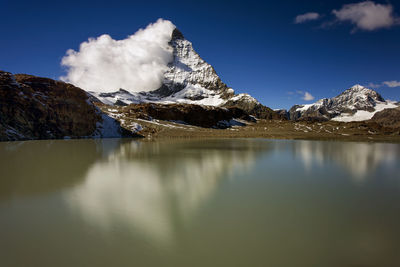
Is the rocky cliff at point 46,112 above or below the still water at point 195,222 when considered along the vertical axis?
above

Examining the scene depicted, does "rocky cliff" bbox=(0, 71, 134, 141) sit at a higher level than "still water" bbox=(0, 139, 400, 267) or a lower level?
higher

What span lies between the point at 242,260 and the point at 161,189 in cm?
529

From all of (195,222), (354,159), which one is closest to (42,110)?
(195,222)

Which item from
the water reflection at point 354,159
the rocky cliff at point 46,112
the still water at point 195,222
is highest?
the rocky cliff at point 46,112

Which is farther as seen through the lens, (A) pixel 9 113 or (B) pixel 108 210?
(A) pixel 9 113

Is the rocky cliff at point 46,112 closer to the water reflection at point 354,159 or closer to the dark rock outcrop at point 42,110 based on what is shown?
the dark rock outcrop at point 42,110

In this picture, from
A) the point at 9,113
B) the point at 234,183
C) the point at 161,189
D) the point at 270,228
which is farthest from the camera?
the point at 9,113

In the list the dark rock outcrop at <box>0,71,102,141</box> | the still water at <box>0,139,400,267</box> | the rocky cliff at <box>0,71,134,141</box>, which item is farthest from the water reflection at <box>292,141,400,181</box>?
the dark rock outcrop at <box>0,71,102,141</box>

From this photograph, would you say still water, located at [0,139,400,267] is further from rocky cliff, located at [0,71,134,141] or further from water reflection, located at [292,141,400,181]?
rocky cliff, located at [0,71,134,141]

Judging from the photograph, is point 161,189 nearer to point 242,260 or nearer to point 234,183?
point 234,183

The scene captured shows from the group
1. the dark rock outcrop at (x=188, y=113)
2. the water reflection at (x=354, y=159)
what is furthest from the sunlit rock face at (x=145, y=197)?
the dark rock outcrop at (x=188, y=113)

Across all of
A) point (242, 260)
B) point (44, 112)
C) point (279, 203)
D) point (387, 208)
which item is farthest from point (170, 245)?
point (44, 112)

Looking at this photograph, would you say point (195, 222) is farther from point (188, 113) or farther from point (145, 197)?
point (188, 113)

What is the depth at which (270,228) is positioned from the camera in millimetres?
5664
